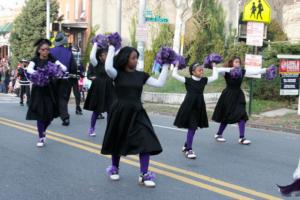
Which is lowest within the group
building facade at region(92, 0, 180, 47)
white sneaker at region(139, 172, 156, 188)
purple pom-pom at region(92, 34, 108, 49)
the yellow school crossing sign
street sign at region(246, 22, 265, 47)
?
white sneaker at region(139, 172, 156, 188)

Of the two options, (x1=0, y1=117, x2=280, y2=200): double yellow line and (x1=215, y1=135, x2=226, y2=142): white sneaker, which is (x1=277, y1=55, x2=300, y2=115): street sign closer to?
(x1=215, y1=135, x2=226, y2=142): white sneaker

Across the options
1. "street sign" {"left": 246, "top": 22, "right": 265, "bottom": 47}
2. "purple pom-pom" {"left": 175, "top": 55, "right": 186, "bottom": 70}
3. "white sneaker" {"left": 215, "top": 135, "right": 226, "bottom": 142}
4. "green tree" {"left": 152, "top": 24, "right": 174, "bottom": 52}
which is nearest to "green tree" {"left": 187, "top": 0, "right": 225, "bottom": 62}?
"green tree" {"left": 152, "top": 24, "right": 174, "bottom": 52}

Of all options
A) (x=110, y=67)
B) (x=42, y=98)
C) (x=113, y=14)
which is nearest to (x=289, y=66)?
(x=42, y=98)

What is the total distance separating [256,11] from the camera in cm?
1434

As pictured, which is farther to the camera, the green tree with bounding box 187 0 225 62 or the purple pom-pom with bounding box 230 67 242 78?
the green tree with bounding box 187 0 225 62

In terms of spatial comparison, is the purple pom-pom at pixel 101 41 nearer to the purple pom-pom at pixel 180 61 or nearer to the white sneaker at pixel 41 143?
the purple pom-pom at pixel 180 61

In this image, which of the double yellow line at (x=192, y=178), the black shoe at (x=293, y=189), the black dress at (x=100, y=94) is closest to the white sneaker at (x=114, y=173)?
the double yellow line at (x=192, y=178)

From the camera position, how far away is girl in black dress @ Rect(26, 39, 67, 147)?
343 inches

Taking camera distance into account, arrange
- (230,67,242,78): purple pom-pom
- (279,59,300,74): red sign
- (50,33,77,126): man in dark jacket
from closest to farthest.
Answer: (230,67,242,78): purple pom-pom < (50,33,77,126): man in dark jacket < (279,59,300,74): red sign

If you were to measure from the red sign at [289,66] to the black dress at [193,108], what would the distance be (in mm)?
6501

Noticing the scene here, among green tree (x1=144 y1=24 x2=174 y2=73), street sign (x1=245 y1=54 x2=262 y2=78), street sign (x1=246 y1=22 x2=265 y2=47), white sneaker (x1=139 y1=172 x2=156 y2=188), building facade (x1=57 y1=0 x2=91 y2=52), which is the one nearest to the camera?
white sneaker (x1=139 y1=172 x2=156 y2=188)

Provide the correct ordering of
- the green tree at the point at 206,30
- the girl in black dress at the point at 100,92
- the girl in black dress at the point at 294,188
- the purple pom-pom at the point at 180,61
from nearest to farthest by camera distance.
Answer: the girl in black dress at the point at 294,188, the purple pom-pom at the point at 180,61, the girl in black dress at the point at 100,92, the green tree at the point at 206,30

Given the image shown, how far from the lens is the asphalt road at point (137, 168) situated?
6.03 meters

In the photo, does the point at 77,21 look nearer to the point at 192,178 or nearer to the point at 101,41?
the point at 101,41
